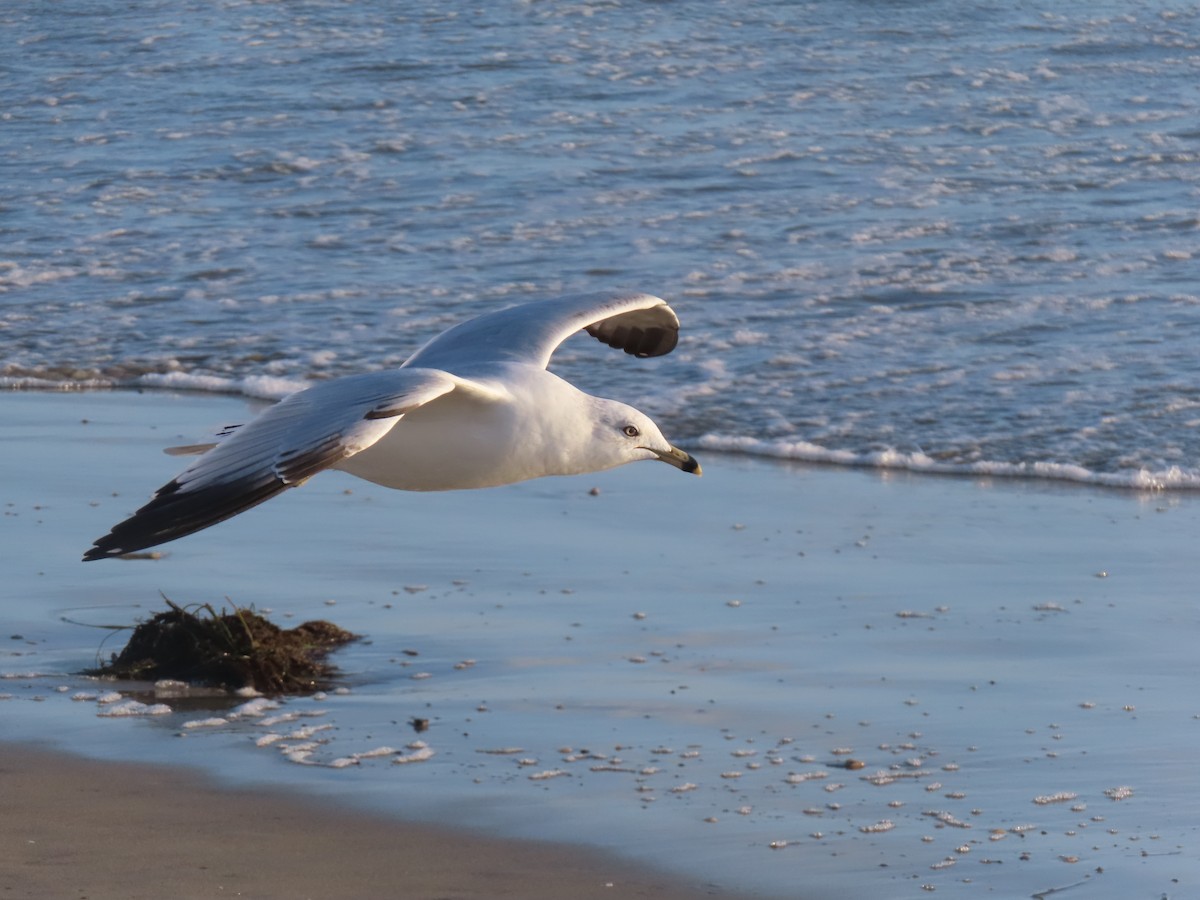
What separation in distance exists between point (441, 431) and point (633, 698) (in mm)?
1095

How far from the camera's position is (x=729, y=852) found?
16.0 feet

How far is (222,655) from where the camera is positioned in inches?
236

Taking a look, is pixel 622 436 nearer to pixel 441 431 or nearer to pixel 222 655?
pixel 441 431

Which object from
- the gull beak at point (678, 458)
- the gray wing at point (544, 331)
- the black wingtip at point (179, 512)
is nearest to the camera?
the black wingtip at point (179, 512)

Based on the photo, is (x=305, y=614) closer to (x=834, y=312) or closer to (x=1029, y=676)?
(x=1029, y=676)

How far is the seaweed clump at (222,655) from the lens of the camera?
5.98 meters

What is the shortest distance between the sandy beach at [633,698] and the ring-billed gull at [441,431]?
31.2 inches

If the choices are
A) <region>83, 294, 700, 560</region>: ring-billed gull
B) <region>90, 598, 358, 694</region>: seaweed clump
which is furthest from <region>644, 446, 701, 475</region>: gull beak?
<region>90, 598, 358, 694</region>: seaweed clump

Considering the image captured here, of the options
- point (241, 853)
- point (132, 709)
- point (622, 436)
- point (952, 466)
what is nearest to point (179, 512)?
point (241, 853)

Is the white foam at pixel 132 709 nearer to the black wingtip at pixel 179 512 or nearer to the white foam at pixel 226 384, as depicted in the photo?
the black wingtip at pixel 179 512

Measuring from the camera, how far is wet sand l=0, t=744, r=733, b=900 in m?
4.65

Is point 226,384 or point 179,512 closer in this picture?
point 179,512

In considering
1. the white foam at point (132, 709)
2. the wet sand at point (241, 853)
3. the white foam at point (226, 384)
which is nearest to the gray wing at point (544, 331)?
the white foam at point (132, 709)

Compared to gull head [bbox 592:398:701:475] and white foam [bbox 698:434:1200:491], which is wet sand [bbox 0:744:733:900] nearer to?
gull head [bbox 592:398:701:475]
